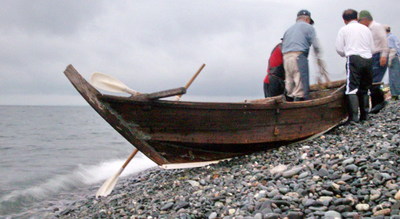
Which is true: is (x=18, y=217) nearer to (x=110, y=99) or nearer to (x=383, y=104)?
(x=110, y=99)

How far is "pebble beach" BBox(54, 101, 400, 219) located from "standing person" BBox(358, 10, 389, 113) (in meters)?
2.70

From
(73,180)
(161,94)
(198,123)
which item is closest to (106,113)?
(161,94)

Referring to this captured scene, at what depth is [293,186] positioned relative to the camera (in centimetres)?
449

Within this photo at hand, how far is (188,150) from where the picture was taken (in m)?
6.73

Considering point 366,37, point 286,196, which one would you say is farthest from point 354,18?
point 286,196

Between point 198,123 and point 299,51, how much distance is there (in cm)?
290

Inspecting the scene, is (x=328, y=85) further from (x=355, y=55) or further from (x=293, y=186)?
(x=293, y=186)

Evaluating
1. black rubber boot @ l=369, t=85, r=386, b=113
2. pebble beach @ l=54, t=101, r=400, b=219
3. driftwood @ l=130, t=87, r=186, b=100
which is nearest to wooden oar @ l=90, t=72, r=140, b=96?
driftwood @ l=130, t=87, r=186, b=100

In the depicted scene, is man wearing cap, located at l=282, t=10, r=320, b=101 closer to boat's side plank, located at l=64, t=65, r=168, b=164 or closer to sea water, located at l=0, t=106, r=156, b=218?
boat's side plank, located at l=64, t=65, r=168, b=164

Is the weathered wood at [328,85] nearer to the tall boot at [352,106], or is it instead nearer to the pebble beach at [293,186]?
the tall boot at [352,106]

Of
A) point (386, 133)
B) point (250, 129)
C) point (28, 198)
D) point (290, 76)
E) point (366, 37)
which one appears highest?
point (366, 37)

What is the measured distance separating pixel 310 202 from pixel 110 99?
138 inches

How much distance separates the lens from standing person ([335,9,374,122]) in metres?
7.87

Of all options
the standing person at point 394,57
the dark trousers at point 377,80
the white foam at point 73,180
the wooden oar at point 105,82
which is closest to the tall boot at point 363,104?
the dark trousers at point 377,80
